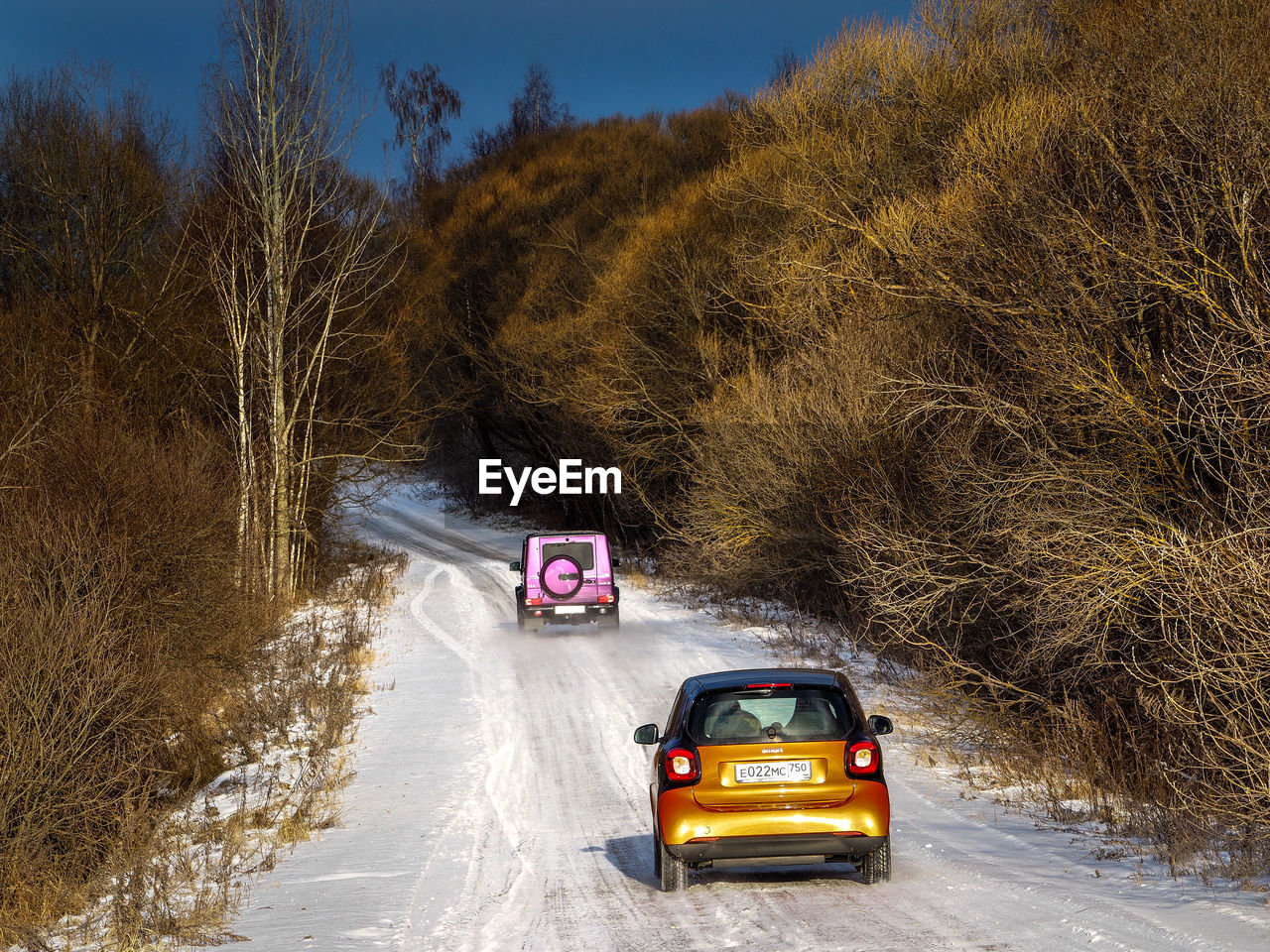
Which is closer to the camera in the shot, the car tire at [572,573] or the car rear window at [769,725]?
the car rear window at [769,725]

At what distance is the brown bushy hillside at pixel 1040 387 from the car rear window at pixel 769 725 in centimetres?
258

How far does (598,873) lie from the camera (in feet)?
28.9

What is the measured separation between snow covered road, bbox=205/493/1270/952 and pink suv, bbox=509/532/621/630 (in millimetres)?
4486

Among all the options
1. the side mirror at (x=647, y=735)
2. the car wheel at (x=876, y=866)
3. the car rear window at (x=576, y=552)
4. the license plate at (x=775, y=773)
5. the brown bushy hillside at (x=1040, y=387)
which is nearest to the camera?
the license plate at (x=775, y=773)

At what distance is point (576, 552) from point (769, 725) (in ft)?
48.7

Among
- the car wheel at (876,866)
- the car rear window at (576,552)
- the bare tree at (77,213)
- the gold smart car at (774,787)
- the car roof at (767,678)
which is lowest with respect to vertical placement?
the car wheel at (876,866)

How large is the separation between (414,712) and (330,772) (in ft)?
11.1

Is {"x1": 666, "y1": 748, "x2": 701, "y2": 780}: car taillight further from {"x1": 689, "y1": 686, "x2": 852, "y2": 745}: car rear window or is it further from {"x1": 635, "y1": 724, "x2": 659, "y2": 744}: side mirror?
{"x1": 635, "y1": 724, "x2": 659, "y2": 744}: side mirror

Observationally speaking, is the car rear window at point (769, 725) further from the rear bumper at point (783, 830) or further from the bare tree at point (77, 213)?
the bare tree at point (77, 213)

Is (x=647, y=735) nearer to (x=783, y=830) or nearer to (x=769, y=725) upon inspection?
(x=769, y=725)

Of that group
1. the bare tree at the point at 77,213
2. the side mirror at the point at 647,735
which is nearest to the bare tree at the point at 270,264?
the bare tree at the point at 77,213

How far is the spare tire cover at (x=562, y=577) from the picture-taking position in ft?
73.4

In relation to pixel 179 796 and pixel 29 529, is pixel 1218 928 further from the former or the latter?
pixel 29 529

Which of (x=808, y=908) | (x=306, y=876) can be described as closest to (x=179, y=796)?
(x=306, y=876)
